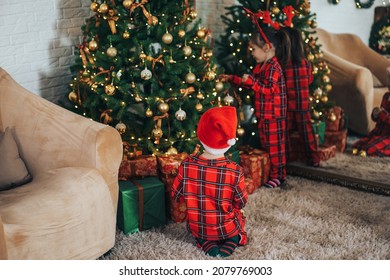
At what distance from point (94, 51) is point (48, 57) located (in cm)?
48

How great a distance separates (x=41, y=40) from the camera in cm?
311

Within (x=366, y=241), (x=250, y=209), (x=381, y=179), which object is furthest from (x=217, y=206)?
(x=381, y=179)

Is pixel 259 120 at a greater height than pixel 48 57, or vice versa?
pixel 48 57

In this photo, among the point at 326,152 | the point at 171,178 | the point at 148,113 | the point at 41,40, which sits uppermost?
the point at 41,40

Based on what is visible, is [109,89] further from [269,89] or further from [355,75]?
[355,75]

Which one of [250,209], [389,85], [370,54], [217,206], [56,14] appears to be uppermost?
[56,14]

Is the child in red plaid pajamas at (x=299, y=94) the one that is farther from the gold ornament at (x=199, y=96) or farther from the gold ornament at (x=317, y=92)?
the gold ornament at (x=199, y=96)

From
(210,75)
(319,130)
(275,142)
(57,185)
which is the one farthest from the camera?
(319,130)

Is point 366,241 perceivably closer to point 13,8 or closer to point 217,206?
point 217,206

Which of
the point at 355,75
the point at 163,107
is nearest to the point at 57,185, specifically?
the point at 163,107

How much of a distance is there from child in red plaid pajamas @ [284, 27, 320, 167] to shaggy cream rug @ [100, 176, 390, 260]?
504 mm

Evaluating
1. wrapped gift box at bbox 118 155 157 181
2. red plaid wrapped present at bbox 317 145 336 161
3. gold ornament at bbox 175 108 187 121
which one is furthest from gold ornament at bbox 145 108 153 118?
red plaid wrapped present at bbox 317 145 336 161

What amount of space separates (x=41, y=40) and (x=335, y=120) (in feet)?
7.57

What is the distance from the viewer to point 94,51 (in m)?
2.87
